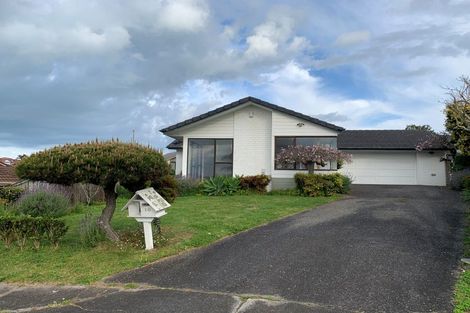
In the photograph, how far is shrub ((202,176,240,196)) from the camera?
17672 millimetres

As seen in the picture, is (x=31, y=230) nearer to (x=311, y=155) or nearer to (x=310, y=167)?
(x=311, y=155)

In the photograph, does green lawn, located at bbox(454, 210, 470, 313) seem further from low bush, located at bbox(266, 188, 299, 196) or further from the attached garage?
the attached garage

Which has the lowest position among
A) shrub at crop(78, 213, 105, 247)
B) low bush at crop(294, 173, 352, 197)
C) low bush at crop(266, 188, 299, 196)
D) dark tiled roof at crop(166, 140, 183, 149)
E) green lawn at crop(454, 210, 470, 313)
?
green lawn at crop(454, 210, 470, 313)

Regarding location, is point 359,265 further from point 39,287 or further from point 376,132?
point 376,132

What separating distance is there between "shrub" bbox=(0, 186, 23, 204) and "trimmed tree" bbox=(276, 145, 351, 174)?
10.7 metres

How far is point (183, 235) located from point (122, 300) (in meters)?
3.34

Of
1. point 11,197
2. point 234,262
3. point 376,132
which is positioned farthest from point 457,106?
point 376,132

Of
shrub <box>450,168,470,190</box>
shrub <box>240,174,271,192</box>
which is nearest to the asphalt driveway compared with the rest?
shrub <box>240,174,271,192</box>

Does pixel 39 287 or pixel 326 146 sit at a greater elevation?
pixel 326 146

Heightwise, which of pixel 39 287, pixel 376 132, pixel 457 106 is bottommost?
pixel 39 287

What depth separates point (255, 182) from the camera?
1794cm

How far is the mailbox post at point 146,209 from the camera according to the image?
740 cm

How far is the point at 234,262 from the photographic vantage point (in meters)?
6.57

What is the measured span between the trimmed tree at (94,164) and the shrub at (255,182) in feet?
34.8
